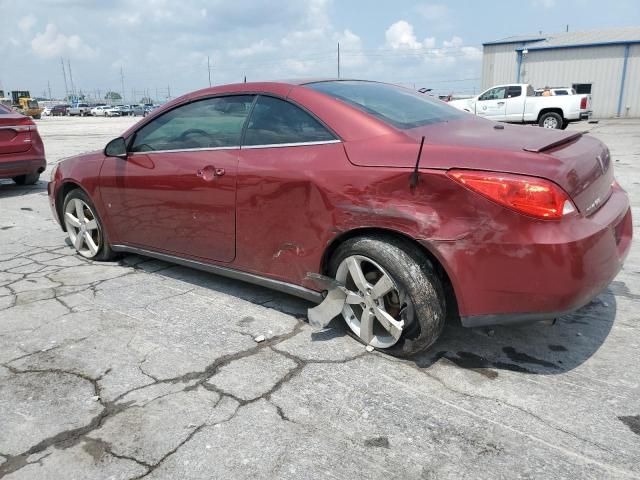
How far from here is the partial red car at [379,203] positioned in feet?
7.90

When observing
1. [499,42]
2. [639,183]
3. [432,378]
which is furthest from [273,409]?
[499,42]

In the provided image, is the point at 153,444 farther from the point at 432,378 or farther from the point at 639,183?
the point at 639,183

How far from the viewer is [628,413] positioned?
93.7 inches

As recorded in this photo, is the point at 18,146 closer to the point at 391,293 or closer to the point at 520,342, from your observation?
the point at 391,293

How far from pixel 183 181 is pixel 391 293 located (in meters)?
1.70

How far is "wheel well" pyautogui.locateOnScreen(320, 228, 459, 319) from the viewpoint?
2.72 m

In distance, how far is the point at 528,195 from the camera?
7.72ft

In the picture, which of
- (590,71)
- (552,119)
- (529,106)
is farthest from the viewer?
(590,71)

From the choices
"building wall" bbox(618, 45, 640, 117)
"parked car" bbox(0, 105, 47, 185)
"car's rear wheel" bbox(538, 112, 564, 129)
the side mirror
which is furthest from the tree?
the side mirror

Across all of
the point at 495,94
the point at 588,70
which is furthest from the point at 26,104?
the point at 588,70

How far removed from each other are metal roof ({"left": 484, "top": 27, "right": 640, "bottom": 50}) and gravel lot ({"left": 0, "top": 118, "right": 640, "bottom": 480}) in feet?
103

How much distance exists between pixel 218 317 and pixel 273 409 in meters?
1.18

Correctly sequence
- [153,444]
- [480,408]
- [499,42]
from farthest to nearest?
[499,42] < [480,408] < [153,444]

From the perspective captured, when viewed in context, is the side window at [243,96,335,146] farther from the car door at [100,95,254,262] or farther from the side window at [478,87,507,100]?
the side window at [478,87,507,100]
